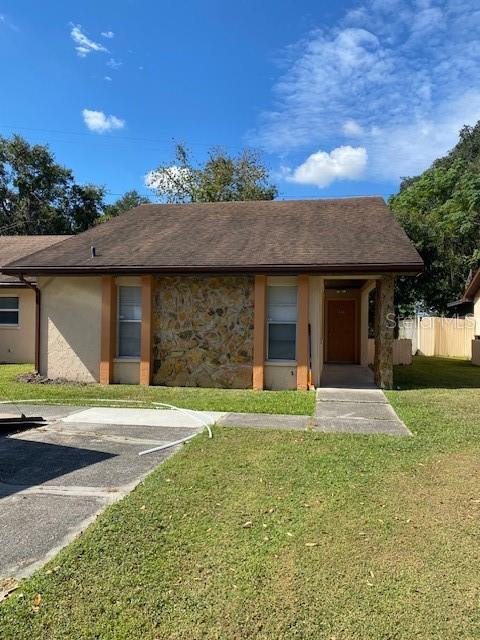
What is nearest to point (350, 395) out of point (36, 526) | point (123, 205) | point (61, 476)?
point (61, 476)

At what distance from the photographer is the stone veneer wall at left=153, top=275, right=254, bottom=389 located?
11.7 meters

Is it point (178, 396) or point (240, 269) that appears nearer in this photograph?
point (178, 396)

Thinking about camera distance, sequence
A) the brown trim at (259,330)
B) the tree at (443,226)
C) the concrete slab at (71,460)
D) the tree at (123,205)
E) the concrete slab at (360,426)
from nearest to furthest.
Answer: the concrete slab at (71,460)
the concrete slab at (360,426)
the brown trim at (259,330)
the tree at (443,226)
the tree at (123,205)

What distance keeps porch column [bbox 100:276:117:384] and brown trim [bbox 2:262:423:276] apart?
43 cm

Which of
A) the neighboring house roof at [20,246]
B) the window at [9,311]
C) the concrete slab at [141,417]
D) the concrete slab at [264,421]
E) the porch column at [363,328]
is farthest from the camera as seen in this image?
the neighboring house roof at [20,246]

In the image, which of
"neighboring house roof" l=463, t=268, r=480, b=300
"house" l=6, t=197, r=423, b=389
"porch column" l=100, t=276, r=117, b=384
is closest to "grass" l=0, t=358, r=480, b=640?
"house" l=6, t=197, r=423, b=389

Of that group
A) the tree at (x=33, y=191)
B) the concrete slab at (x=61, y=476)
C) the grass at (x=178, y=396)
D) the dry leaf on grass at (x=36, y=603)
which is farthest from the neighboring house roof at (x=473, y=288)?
the tree at (x=33, y=191)

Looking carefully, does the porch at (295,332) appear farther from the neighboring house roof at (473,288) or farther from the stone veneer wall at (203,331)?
the neighboring house roof at (473,288)

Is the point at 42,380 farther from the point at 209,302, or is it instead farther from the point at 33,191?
the point at 33,191

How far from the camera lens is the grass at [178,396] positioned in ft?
29.7

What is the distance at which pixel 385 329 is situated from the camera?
1138 cm

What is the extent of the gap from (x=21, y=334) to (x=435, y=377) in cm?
1279

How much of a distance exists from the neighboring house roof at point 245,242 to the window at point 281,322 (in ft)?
2.66

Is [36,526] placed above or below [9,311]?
below
